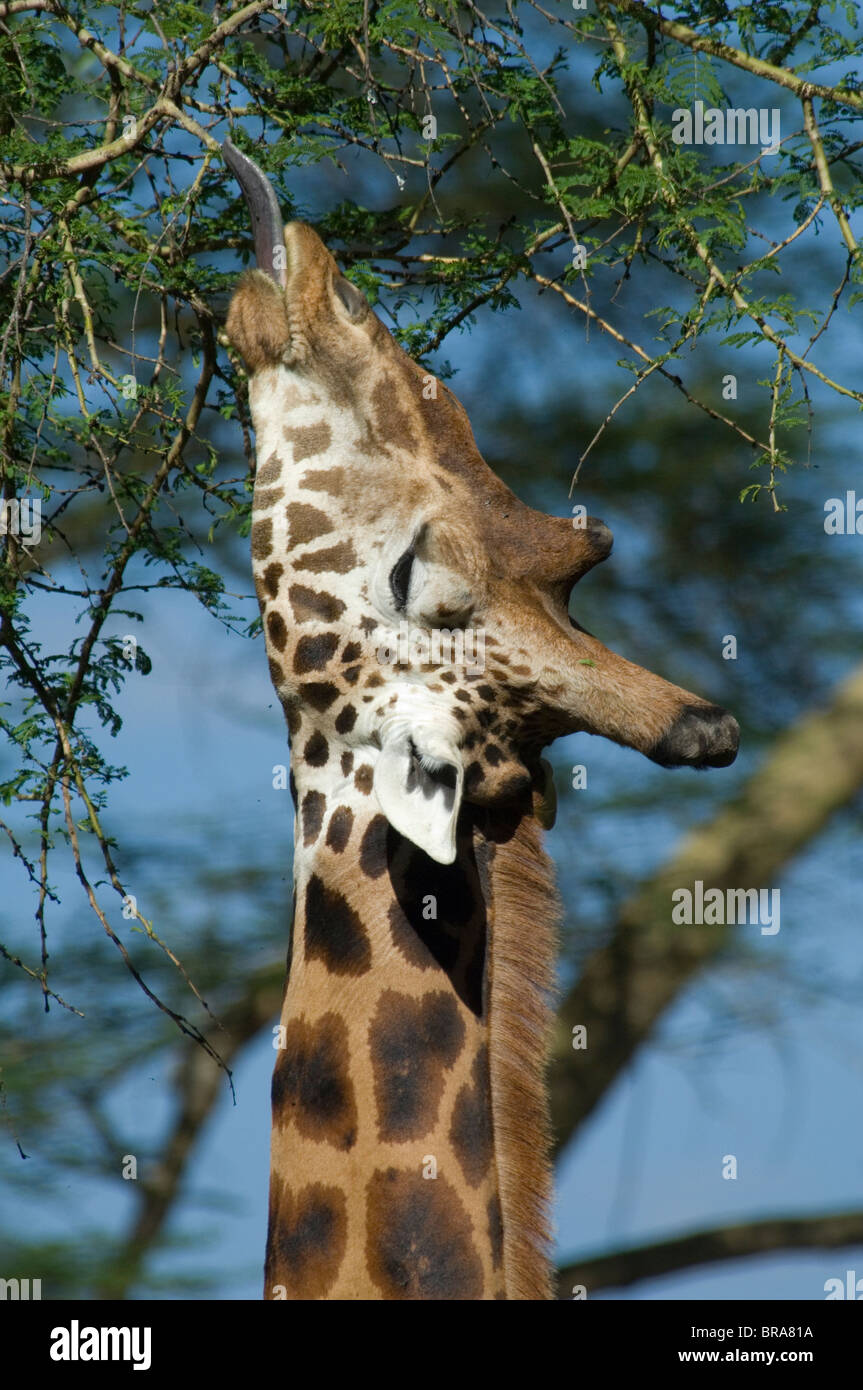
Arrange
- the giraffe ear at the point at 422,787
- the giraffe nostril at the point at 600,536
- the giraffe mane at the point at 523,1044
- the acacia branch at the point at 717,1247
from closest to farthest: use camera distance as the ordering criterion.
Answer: the giraffe ear at the point at 422,787
the giraffe mane at the point at 523,1044
the giraffe nostril at the point at 600,536
the acacia branch at the point at 717,1247

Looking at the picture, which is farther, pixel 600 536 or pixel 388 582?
pixel 600 536

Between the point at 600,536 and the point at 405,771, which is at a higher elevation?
the point at 600,536

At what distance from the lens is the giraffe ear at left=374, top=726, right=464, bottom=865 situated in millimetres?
2652

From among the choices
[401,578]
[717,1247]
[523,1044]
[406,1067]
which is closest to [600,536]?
[401,578]

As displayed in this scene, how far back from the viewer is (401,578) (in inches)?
114

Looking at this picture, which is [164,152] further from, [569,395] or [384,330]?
[569,395]

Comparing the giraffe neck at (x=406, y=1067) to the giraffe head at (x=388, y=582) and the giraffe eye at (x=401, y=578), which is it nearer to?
the giraffe head at (x=388, y=582)

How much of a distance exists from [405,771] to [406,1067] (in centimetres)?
52

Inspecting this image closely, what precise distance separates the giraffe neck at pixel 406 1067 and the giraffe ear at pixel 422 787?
15cm

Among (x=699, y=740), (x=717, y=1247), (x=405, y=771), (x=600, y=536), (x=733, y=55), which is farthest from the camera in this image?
(x=717, y=1247)

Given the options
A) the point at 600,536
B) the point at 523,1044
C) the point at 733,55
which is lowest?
the point at 523,1044

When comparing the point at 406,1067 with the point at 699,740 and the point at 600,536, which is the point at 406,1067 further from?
the point at 600,536

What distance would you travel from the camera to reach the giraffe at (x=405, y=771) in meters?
2.69

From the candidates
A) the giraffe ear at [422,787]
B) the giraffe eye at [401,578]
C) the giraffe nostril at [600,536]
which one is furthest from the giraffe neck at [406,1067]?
the giraffe nostril at [600,536]
